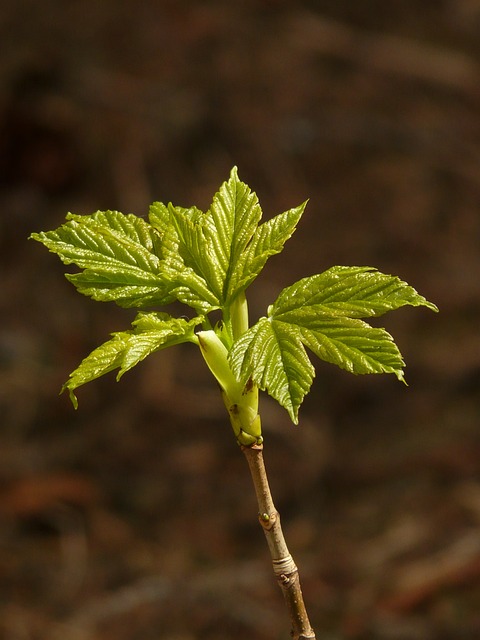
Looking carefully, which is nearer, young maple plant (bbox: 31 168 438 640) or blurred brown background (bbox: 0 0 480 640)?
young maple plant (bbox: 31 168 438 640)

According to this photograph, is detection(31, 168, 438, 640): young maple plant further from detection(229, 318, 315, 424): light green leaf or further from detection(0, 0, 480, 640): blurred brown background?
detection(0, 0, 480, 640): blurred brown background

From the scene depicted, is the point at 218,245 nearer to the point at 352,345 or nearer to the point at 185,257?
the point at 185,257

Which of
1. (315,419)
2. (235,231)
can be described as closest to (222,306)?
(235,231)

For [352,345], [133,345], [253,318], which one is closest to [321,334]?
→ [352,345]

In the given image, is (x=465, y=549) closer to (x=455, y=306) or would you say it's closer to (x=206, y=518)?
(x=206, y=518)

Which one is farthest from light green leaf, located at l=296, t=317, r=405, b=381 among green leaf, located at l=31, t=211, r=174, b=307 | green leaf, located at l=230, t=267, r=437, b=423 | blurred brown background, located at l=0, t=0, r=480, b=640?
blurred brown background, located at l=0, t=0, r=480, b=640

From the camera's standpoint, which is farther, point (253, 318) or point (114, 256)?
point (253, 318)
